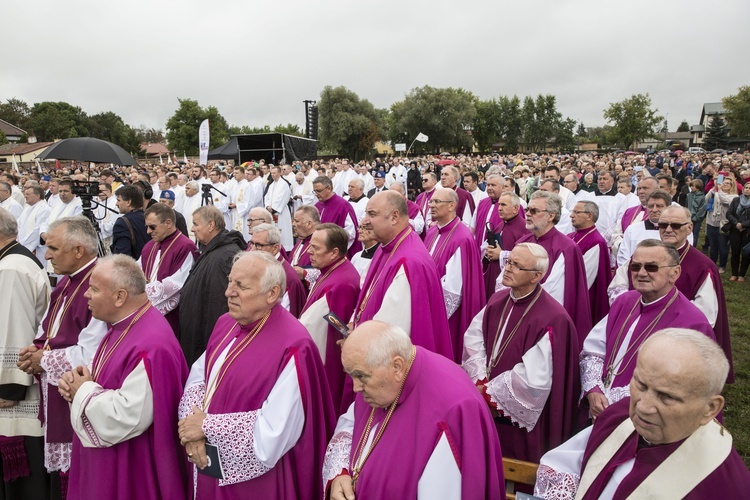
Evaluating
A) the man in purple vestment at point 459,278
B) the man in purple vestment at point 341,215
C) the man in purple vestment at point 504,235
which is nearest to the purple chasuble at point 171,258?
the man in purple vestment at point 459,278

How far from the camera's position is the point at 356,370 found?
2.28 meters

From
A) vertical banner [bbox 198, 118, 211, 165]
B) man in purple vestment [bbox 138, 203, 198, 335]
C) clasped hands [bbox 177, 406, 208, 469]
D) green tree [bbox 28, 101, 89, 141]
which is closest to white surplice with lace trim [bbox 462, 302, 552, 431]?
clasped hands [bbox 177, 406, 208, 469]

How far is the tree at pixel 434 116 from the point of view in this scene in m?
57.0

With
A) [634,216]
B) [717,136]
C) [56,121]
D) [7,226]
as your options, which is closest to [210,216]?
[7,226]

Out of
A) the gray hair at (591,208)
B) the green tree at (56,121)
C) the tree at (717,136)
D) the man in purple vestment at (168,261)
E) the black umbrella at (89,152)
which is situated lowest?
the man in purple vestment at (168,261)

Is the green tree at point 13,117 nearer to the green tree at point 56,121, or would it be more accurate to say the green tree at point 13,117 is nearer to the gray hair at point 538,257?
the green tree at point 56,121

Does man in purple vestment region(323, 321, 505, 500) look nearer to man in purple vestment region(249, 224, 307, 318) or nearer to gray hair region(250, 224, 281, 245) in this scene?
man in purple vestment region(249, 224, 307, 318)

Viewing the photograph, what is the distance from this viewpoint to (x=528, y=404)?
11.3 feet

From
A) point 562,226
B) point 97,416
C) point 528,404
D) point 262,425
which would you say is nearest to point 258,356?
point 262,425

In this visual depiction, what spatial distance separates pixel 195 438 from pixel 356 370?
1086 millimetres

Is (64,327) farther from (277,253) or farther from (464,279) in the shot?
A: (464,279)

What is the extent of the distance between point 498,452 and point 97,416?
2.10 meters

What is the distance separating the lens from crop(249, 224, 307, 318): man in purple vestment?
468cm

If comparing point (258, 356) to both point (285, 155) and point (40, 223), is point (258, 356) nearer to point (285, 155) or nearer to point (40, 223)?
point (40, 223)
